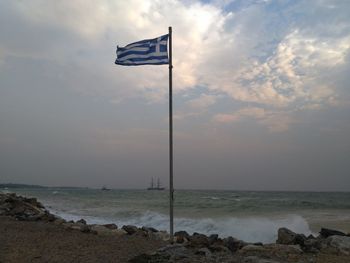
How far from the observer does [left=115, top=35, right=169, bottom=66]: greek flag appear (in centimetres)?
1124

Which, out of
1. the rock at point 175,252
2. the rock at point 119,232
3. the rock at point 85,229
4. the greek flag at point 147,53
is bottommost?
the rock at point 175,252

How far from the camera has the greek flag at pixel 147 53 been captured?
11242mm

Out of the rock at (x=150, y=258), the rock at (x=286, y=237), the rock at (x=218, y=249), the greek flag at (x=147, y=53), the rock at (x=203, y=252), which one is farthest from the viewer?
the rock at (x=286, y=237)

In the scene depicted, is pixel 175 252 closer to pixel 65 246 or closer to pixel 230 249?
pixel 230 249

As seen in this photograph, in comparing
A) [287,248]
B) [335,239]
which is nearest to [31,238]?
[287,248]

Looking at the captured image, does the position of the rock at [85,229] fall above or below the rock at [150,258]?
above

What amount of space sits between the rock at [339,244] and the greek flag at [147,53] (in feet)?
21.0

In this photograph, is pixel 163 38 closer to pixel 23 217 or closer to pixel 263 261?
pixel 263 261

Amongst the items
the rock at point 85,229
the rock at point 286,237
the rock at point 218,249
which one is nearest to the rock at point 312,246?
Result: the rock at point 286,237

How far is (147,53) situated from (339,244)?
7.06 meters

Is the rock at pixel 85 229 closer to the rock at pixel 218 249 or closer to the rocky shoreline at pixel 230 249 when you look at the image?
the rocky shoreline at pixel 230 249

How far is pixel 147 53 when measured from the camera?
11.3m

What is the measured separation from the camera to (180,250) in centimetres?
928

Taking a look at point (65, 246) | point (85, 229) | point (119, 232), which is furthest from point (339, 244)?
point (85, 229)
